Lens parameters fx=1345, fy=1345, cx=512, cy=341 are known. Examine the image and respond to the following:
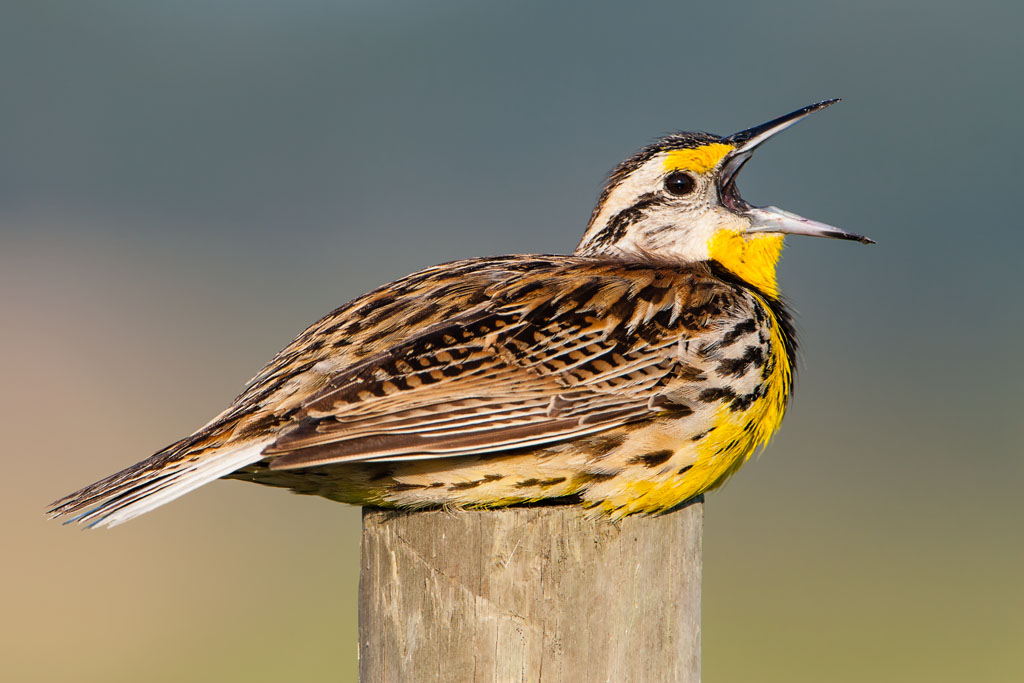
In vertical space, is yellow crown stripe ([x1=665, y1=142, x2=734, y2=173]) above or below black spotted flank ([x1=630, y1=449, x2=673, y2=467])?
above

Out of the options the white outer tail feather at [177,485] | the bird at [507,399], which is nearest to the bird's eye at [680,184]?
the bird at [507,399]

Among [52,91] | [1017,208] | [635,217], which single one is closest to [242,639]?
[635,217]

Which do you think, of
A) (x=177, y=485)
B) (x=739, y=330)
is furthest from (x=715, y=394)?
(x=177, y=485)

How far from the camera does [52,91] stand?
37.6 meters

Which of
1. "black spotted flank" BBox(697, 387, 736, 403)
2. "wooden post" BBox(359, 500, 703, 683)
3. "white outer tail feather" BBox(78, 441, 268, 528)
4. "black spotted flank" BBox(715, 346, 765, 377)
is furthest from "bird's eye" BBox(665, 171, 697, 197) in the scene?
"white outer tail feather" BBox(78, 441, 268, 528)

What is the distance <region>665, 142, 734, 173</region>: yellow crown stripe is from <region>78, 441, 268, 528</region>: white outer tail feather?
6.11 feet

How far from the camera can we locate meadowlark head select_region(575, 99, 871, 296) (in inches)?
170

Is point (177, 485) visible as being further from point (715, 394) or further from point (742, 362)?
point (742, 362)

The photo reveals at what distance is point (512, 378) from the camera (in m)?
3.51

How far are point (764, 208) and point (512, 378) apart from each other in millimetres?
1253

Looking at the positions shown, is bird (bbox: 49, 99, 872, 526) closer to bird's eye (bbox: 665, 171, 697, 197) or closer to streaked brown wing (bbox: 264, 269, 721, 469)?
streaked brown wing (bbox: 264, 269, 721, 469)

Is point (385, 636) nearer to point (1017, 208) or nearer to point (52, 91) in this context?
point (1017, 208)

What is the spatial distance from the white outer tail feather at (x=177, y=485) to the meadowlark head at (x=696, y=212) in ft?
5.56

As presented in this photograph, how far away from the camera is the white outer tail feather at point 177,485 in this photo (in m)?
3.12
